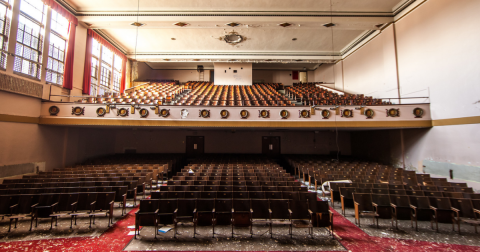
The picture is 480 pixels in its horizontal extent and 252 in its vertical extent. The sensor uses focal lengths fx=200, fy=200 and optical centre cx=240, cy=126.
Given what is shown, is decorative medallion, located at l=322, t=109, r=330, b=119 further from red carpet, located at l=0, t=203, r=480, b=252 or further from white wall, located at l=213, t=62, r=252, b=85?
white wall, located at l=213, t=62, r=252, b=85

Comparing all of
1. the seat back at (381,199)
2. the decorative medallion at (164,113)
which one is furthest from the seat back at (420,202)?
the decorative medallion at (164,113)

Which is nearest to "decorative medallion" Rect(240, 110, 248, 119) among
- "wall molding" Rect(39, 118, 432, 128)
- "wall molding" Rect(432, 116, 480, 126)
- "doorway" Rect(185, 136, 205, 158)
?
"wall molding" Rect(39, 118, 432, 128)

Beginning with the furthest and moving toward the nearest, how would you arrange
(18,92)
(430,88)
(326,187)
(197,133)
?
(197,133)
(430,88)
(18,92)
(326,187)

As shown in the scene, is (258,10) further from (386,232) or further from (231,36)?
(386,232)

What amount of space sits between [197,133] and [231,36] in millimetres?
6259

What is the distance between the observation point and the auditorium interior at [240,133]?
12.0 feet

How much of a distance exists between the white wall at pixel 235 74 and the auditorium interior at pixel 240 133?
63.0 inches

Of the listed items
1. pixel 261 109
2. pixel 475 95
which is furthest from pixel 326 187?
pixel 475 95

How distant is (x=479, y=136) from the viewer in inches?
237

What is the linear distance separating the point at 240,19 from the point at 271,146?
7.48m

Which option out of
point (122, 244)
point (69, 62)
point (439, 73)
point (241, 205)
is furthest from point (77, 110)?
point (439, 73)

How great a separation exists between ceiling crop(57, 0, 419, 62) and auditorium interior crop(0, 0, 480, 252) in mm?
78

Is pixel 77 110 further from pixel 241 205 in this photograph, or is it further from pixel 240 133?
pixel 240 133

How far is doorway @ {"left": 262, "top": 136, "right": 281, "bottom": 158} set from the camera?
12.8 meters
